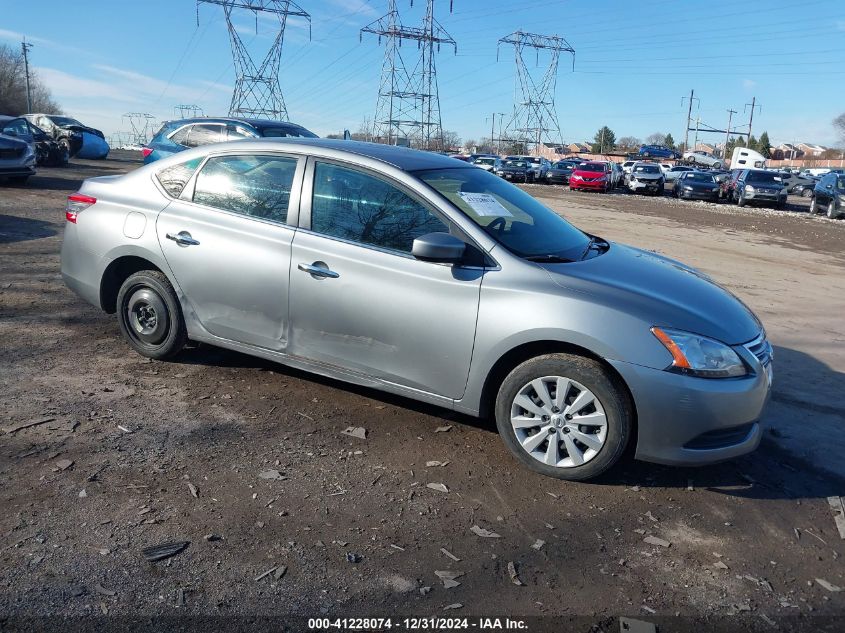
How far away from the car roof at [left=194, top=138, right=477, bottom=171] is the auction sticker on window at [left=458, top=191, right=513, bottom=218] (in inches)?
13.0

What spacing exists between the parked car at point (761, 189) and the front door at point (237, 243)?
93.6 feet

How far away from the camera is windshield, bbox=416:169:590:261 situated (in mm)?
4321

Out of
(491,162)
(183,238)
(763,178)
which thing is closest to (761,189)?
(763,178)

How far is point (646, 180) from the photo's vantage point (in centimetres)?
3650

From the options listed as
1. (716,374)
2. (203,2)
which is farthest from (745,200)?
(203,2)

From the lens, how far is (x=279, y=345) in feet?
15.1

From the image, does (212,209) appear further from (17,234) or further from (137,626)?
(17,234)

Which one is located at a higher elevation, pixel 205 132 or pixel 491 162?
pixel 491 162


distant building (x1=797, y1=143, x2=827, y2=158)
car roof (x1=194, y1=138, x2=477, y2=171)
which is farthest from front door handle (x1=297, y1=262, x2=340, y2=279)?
distant building (x1=797, y1=143, x2=827, y2=158)

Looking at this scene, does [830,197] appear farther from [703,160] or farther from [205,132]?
[703,160]

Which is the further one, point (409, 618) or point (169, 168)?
point (169, 168)

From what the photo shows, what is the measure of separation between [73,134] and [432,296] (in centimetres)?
3280

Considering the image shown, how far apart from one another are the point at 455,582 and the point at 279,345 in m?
2.20

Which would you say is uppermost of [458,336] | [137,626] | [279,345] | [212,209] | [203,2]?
[203,2]
